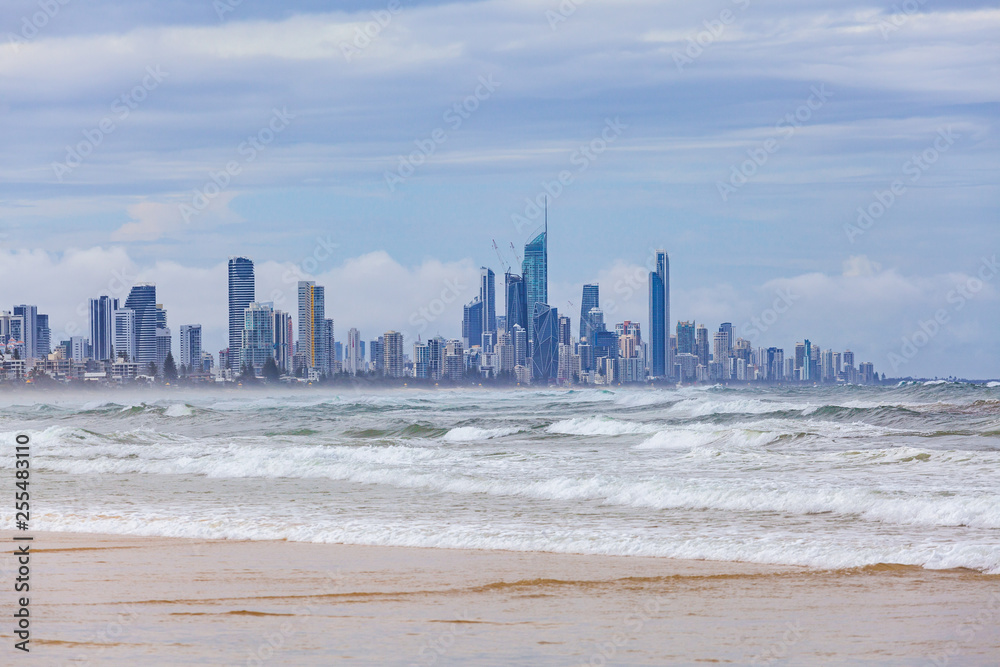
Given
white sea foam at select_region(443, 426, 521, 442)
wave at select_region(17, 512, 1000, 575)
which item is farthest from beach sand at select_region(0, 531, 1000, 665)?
white sea foam at select_region(443, 426, 521, 442)

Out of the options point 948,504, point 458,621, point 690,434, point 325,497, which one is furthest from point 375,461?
point 458,621

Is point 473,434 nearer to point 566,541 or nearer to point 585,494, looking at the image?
point 585,494

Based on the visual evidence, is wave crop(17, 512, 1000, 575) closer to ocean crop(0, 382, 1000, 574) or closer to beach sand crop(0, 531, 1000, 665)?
ocean crop(0, 382, 1000, 574)

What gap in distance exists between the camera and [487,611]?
310 inches

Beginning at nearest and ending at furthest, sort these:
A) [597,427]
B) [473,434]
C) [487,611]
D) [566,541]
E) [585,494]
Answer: [487,611] → [566,541] → [585,494] → [473,434] → [597,427]

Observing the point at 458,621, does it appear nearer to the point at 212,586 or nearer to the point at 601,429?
the point at 212,586

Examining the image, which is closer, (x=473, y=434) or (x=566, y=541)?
(x=566, y=541)

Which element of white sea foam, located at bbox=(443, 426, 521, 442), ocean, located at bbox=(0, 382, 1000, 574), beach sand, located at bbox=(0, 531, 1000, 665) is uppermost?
beach sand, located at bbox=(0, 531, 1000, 665)

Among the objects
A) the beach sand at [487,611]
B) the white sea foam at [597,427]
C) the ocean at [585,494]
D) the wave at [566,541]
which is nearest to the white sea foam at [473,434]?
the ocean at [585,494]

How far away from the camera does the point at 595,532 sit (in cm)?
1218

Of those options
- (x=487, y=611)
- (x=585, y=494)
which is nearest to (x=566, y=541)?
(x=487, y=611)

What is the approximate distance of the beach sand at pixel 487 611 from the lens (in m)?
6.50

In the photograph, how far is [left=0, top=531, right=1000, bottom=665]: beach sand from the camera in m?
6.50

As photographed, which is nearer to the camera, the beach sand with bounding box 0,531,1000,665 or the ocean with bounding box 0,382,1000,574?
the beach sand with bounding box 0,531,1000,665
